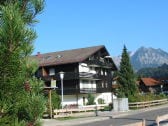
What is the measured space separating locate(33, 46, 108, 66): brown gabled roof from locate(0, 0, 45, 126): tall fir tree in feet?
209

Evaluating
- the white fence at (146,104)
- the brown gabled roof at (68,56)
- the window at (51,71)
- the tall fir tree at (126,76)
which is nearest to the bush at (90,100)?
the brown gabled roof at (68,56)

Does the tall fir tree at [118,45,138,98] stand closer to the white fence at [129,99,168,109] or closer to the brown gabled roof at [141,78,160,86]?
the white fence at [129,99,168,109]

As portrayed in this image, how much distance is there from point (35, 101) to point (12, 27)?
2.92 feet

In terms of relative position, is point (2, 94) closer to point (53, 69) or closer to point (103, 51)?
point (53, 69)

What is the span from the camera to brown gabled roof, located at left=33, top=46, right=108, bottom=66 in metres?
70.4

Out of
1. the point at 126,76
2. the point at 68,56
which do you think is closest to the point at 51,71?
the point at 68,56

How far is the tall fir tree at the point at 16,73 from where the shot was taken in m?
4.56

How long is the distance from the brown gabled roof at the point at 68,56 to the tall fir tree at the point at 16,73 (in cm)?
6359

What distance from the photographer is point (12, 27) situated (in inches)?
178

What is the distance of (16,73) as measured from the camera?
186 inches

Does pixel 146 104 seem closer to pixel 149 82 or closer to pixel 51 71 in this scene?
pixel 51 71

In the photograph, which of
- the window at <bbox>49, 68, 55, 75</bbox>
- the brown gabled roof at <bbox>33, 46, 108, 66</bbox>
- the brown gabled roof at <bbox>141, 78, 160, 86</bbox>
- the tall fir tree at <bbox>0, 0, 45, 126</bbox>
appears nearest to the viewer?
the tall fir tree at <bbox>0, 0, 45, 126</bbox>

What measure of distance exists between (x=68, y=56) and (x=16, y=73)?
6875cm

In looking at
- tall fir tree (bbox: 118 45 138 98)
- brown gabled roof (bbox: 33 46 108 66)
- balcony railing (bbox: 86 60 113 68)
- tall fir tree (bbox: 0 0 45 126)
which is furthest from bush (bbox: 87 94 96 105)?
tall fir tree (bbox: 0 0 45 126)
